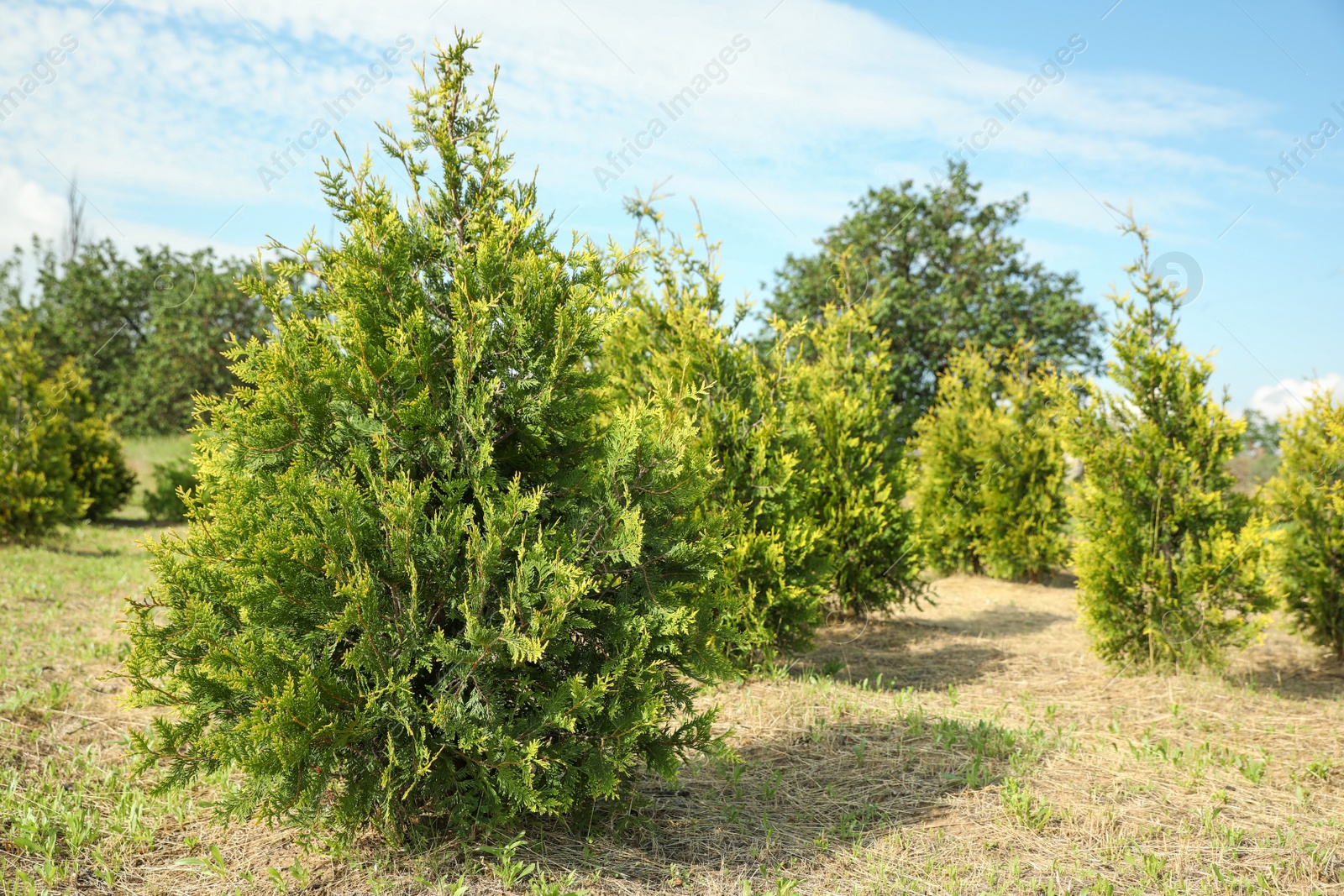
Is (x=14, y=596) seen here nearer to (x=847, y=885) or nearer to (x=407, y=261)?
(x=407, y=261)

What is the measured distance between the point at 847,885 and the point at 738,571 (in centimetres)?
307

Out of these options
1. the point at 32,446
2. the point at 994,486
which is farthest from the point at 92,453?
the point at 994,486

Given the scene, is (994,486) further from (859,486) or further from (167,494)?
(167,494)

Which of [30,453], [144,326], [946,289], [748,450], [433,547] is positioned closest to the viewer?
[433,547]

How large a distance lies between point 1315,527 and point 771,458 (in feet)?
16.1

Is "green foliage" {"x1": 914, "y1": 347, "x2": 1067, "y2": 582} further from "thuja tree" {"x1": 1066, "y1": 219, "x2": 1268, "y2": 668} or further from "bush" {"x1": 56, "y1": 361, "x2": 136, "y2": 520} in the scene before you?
"bush" {"x1": 56, "y1": 361, "x2": 136, "y2": 520}

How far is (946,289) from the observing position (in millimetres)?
23641

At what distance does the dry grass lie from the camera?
3348 mm

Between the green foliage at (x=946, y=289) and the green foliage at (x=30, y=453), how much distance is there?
17820mm

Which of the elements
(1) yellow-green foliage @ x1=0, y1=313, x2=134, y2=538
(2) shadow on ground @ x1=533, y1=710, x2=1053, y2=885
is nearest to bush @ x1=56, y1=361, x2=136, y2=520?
(1) yellow-green foliage @ x1=0, y1=313, x2=134, y2=538

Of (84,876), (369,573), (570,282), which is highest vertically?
(570,282)

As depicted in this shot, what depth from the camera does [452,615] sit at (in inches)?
126

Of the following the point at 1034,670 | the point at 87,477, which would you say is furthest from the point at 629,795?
the point at 87,477

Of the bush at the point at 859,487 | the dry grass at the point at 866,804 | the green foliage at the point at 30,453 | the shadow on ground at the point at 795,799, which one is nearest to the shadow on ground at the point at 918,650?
the dry grass at the point at 866,804
